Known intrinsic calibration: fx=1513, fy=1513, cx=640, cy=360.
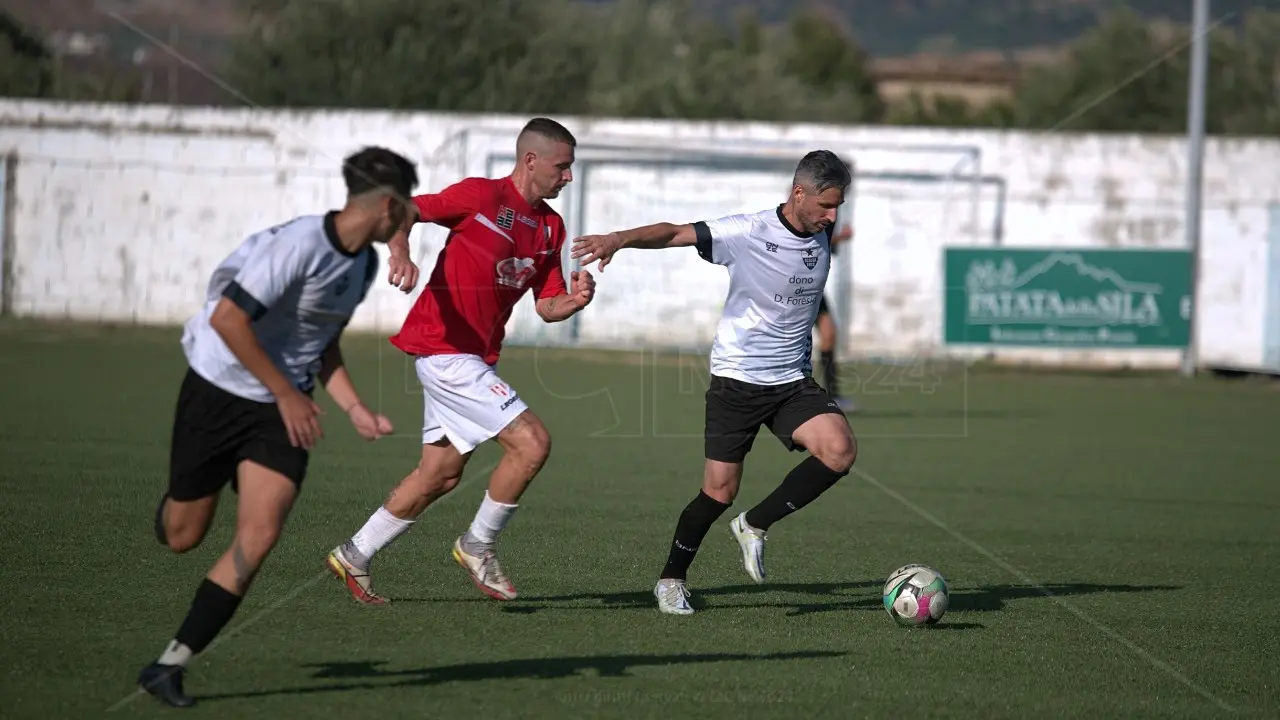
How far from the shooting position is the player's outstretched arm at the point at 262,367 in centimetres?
516

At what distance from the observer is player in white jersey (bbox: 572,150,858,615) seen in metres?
7.50

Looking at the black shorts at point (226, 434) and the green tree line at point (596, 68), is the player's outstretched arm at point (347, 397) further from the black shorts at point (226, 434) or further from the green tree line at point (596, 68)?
the green tree line at point (596, 68)

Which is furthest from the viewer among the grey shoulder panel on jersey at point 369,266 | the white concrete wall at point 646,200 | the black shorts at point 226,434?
the white concrete wall at point 646,200

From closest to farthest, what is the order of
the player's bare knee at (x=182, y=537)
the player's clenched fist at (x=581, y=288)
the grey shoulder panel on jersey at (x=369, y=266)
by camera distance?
the grey shoulder panel on jersey at (x=369, y=266), the player's bare knee at (x=182, y=537), the player's clenched fist at (x=581, y=288)

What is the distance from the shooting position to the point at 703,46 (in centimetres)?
5072

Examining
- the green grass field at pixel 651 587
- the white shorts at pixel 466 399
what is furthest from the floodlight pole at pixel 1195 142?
the white shorts at pixel 466 399

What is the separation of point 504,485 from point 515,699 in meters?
1.78

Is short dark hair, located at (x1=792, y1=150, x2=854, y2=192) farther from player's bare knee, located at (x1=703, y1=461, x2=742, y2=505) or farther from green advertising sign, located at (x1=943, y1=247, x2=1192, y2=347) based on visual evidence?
green advertising sign, located at (x1=943, y1=247, x2=1192, y2=347)

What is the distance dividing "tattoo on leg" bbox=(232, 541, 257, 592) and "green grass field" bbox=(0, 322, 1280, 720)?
1.45ft

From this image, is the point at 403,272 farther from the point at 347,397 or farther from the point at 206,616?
the point at 206,616

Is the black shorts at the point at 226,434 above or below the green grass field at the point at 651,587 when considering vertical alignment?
above

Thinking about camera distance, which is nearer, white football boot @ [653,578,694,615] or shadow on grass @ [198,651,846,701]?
shadow on grass @ [198,651,846,701]

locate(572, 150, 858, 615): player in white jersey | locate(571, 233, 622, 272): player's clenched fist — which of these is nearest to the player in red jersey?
locate(571, 233, 622, 272): player's clenched fist

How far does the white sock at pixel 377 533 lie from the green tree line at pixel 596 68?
2492cm
